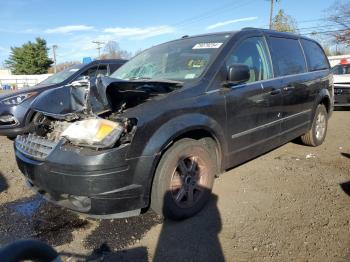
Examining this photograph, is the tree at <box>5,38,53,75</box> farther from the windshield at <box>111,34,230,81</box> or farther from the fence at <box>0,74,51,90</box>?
the windshield at <box>111,34,230,81</box>

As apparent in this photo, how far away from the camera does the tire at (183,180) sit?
10.3ft

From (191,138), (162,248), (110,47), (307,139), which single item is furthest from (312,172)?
(110,47)

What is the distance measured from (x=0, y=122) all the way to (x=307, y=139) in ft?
19.0

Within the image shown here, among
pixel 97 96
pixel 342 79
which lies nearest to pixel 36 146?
pixel 97 96

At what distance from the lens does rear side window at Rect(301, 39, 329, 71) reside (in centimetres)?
570

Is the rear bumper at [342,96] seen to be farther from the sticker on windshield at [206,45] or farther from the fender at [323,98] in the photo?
the sticker on windshield at [206,45]

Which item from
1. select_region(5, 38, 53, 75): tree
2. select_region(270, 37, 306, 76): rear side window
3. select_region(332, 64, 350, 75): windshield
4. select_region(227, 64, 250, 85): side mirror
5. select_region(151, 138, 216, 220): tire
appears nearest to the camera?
select_region(151, 138, 216, 220): tire

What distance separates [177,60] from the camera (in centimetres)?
415

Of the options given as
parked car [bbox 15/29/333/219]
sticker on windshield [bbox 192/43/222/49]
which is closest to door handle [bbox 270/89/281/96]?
parked car [bbox 15/29/333/219]

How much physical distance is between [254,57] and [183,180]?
1897 millimetres

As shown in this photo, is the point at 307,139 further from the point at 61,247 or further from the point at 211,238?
the point at 61,247

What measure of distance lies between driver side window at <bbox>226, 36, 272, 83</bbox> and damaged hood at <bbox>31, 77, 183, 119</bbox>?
2.98ft

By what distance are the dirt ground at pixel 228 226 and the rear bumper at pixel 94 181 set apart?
34 centimetres

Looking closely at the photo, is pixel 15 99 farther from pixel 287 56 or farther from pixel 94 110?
pixel 287 56
